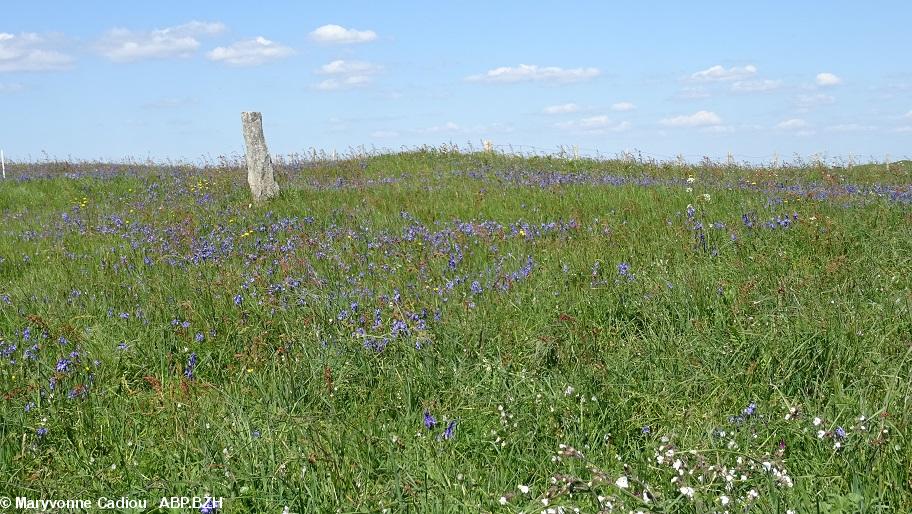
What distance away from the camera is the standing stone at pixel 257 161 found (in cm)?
1298

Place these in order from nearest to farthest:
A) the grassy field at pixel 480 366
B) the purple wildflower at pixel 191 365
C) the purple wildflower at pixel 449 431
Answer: the grassy field at pixel 480 366, the purple wildflower at pixel 449 431, the purple wildflower at pixel 191 365

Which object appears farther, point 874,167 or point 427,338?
point 874,167

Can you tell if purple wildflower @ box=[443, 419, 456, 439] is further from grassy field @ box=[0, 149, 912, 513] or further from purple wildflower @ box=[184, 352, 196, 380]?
purple wildflower @ box=[184, 352, 196, 380]

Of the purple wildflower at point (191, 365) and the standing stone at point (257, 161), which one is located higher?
the standing stone at point (257, 161)

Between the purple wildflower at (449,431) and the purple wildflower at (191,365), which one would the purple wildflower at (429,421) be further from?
the purple wildflower at (191,365)

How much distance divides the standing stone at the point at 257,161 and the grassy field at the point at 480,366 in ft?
11.9

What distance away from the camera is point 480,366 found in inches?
170

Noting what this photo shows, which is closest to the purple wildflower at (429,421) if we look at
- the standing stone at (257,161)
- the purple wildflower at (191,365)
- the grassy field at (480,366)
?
the grassy field at (480,366)

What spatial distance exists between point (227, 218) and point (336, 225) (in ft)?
6.46

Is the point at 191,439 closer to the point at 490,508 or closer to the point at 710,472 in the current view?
the point at 490,508

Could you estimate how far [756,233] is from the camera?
7457mm

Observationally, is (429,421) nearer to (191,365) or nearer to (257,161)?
(191,365)

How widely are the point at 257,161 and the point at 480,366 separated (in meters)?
9.81

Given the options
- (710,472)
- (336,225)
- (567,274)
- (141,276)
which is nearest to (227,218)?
(336,225)
